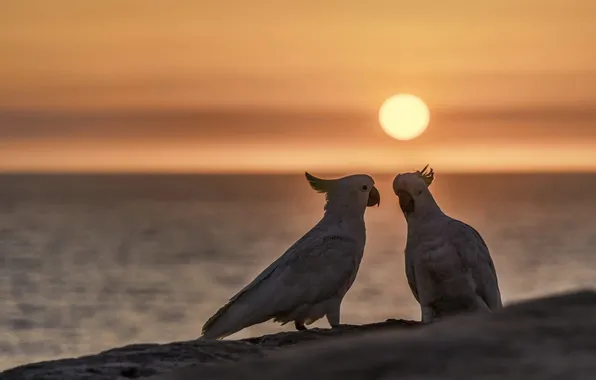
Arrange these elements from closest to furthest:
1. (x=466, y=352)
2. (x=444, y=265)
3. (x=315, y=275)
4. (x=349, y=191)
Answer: (x=466, y=352), (x=444, y=265), (x=315, y=275), (x=349, y=191)

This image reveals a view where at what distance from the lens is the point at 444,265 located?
6469mm

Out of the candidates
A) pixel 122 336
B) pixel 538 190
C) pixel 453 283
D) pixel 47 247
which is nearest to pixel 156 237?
pixel 47 247

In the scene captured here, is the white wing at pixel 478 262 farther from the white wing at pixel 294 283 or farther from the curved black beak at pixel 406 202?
the white wing at pixel 294 283

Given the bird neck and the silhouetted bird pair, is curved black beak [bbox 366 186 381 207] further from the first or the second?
the bird neck

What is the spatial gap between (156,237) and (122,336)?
3049 centimetres

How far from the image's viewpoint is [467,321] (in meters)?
2.46

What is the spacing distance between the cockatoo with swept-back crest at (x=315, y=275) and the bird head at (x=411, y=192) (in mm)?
546

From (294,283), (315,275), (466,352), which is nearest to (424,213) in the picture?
(315,275)

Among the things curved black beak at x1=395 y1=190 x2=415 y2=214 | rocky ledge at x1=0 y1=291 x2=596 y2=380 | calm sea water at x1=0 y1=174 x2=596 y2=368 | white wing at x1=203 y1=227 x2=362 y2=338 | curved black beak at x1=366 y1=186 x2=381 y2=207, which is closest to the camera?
rocky ledge at x1=0 y1=291 x2=596 y2=380

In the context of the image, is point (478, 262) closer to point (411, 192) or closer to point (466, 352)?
point (411, 192)

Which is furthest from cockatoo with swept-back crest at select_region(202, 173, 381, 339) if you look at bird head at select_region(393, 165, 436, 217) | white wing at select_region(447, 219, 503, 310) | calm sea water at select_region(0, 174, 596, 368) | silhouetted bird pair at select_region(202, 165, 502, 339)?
calm sea water at select_region(0, 174, 596, 368)

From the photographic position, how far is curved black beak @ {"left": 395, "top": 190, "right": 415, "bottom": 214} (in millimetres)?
7047

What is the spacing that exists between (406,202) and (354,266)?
2.31 feet

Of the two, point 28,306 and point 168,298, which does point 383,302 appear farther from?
point 28,306
